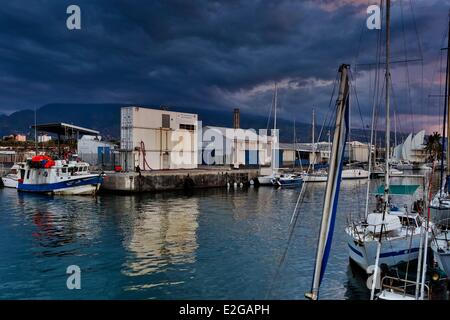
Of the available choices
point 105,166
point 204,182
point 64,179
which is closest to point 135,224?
point 64,179

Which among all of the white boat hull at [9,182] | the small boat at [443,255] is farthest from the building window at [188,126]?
the small boat at [443,255]

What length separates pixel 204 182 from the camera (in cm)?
6550

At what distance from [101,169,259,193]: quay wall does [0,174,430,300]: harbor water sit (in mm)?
14278

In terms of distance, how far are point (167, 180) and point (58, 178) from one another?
16.0m

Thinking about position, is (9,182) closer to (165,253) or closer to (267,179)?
(267,179)

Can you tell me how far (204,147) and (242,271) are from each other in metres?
68.8

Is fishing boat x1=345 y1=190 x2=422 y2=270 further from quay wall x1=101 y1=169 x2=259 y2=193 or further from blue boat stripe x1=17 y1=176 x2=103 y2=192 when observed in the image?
quay wall x1=101 y1=169 x2=259 y2=193

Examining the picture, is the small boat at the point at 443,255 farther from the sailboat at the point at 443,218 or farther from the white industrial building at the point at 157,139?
the white industrial building at the point at 157,139

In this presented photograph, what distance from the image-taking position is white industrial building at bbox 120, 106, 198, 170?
201 feet

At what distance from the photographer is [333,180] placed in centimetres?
661

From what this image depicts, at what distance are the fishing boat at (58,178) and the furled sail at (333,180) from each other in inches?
1900
